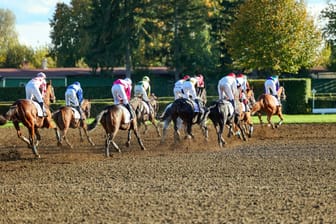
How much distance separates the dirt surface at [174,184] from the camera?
11.6 metres

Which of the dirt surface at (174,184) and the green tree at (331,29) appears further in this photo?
the green tree at (331,29)

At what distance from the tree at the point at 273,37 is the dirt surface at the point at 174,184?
121 ft

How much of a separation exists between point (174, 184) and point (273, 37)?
159 feet

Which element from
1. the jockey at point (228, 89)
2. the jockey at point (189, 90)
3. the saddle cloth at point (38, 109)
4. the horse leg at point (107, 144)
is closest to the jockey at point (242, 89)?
the jockey at point (228, 89)

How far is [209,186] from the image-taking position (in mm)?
14555

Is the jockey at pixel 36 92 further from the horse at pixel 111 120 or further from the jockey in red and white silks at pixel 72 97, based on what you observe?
the jockey in red and white silks at pixel 72 97

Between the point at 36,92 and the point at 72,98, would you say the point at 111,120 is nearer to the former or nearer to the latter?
the point at 36,92

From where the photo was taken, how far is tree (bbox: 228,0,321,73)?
6144cm

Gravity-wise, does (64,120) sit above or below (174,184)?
above

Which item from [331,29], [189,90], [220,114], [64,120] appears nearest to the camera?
[220,114]

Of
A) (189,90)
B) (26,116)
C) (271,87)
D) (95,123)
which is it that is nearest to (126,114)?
(95,123)

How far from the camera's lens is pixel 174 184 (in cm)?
1496

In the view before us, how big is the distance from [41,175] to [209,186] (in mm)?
4464

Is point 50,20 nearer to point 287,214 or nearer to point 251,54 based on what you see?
point 251,54
